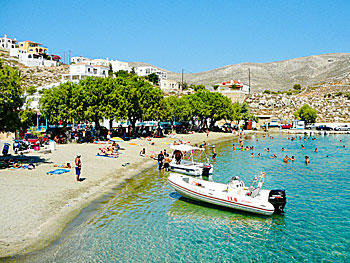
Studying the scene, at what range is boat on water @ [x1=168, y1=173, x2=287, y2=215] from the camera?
742 inches

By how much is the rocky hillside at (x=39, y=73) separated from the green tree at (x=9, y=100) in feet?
338

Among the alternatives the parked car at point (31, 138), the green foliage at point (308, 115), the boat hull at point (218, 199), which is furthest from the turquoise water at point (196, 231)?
the green foliage at point (308, 115)

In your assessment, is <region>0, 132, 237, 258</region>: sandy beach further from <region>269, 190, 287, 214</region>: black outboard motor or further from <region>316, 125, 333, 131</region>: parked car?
<region>316, 125, 333, 131</region>: parked car

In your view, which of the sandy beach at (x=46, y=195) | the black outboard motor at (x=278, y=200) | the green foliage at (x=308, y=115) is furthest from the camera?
the green foliage at (x=308, y=115)

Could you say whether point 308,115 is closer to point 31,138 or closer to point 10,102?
point 31,138

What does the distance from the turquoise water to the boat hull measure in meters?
0.46

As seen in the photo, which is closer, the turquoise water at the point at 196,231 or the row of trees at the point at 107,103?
the turquoise water at the point at 196,231

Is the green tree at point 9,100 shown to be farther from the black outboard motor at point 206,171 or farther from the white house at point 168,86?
the white house at point 168,86

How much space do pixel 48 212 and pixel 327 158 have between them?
38.7 m

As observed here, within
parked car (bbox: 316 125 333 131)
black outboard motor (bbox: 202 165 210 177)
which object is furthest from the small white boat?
parked car (bbox: 316 125 333 131)

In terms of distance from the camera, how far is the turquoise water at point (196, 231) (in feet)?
46.0

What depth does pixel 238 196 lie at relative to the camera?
760 inches

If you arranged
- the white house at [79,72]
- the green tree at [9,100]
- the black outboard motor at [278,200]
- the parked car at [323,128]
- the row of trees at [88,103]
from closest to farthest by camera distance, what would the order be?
the black outboard motor at [278,200] < the green tree at [9,100] < the row of trees at [88,103] < the parked car at [323,128] < the white house at [79,72]

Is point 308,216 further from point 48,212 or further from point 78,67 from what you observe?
point 78,67
